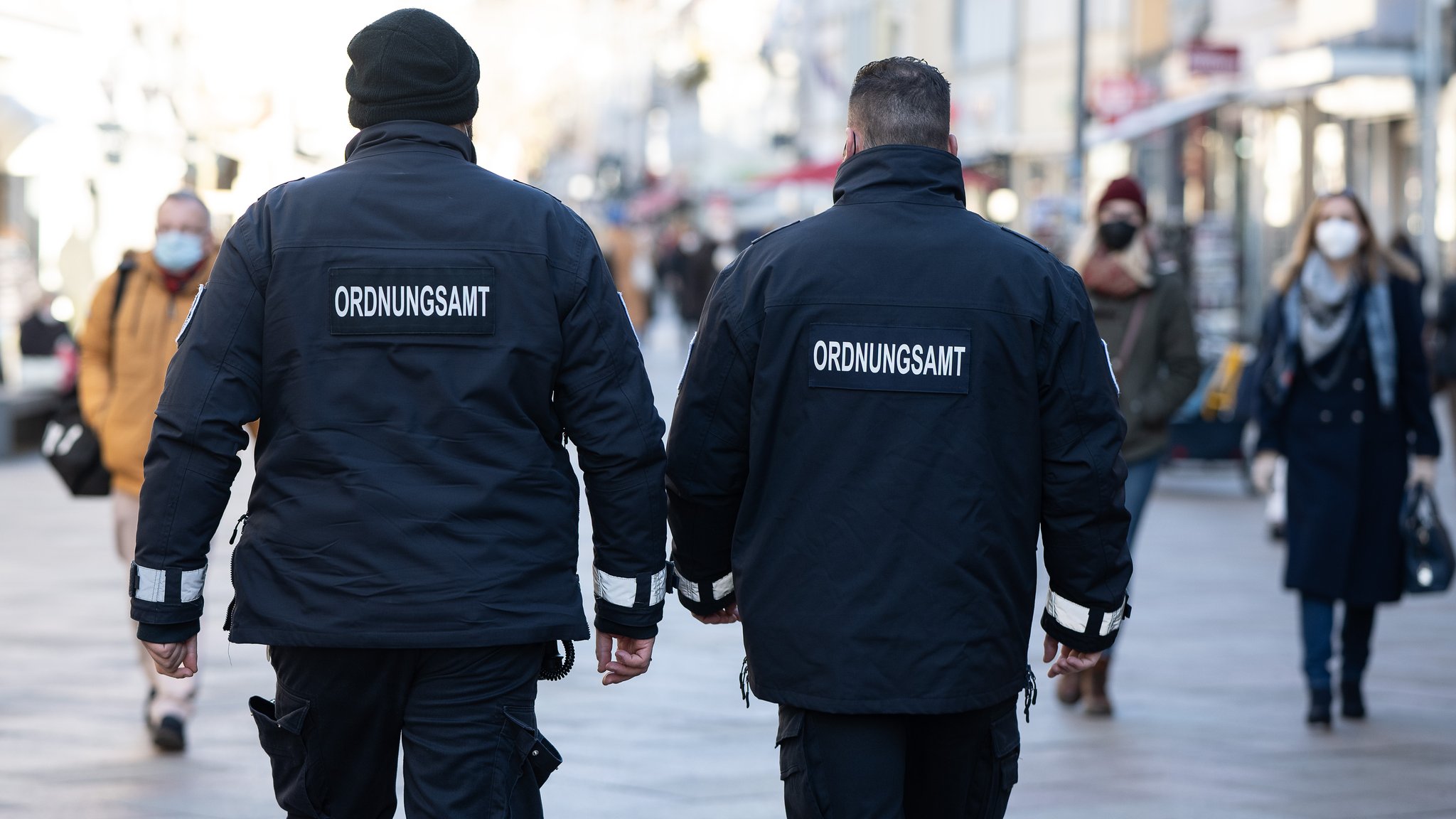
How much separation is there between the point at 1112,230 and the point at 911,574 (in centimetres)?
437

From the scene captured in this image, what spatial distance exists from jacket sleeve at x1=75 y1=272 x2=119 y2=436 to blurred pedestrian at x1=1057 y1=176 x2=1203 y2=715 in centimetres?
349

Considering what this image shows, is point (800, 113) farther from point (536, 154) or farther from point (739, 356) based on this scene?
point (739, 356)

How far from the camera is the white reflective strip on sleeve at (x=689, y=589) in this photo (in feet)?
13.4

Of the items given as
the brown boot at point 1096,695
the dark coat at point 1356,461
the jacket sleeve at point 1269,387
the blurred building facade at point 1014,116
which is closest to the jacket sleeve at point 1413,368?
the dark coat at point 1356,461

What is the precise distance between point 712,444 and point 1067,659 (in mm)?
829

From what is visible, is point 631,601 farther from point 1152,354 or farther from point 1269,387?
point 1269,387

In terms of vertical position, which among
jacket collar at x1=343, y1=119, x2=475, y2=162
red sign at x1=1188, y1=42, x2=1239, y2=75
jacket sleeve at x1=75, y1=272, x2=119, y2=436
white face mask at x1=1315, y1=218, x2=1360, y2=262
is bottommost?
jacket sleeve at x1=75, y1=272, x2=119, y2=436

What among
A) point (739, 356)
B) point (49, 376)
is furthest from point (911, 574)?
point (49, 376)

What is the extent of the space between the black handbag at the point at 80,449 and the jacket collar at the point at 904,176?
12.7ft

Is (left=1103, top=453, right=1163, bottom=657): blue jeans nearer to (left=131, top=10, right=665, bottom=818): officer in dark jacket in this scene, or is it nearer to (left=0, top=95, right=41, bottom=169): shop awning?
(left=131, top=10, right=665, bottom=818): officer in dark jacket

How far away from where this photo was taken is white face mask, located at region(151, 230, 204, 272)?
6.96 meters

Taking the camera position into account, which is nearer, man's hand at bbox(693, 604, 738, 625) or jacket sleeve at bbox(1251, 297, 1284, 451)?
man's hand at bbox(693, 604, 738, 625)

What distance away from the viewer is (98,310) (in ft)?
23.1

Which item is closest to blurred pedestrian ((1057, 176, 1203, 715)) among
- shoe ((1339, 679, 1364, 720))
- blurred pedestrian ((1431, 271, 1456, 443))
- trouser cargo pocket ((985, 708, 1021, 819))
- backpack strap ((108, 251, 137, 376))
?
shoe ((1339, 679, 1364, 720))
